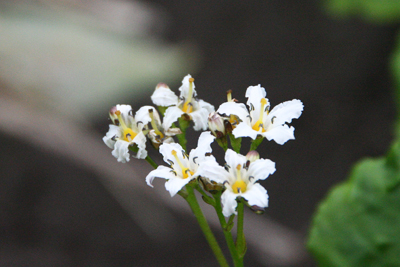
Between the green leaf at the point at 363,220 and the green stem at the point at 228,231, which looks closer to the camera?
the green stem at the point at 228,231

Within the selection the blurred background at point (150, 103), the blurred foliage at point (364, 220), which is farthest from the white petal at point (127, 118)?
the blurred background at point (150, 103)

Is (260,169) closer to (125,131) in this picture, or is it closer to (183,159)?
(183,159)

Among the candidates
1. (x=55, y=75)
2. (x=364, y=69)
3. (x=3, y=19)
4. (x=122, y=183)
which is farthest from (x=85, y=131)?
(x=364, y=69)

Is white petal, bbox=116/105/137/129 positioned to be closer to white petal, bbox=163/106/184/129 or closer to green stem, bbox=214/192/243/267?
white petal, bbox=163/106/184/129

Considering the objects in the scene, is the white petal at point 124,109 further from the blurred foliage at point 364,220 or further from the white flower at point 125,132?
the blurred foliage at point 364,220

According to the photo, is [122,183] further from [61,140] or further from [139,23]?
[139,23]

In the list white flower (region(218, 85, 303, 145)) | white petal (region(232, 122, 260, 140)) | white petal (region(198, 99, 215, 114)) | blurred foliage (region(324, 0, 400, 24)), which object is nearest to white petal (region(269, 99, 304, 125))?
white flower (region(218, 85, 303, 145))
